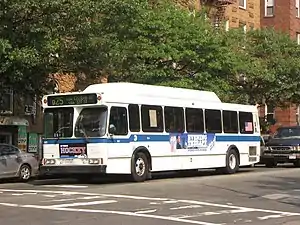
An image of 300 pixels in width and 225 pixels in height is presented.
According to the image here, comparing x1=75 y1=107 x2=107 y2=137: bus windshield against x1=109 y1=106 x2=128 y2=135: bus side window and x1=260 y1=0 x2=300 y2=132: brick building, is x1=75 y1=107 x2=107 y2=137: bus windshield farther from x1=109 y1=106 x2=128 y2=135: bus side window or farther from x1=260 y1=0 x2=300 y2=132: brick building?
x1=260 y1=0 x2=300 y2=132: brick building

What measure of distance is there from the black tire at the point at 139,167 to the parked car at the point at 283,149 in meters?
11.2

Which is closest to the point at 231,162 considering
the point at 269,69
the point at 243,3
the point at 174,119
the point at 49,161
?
the point at 174,119

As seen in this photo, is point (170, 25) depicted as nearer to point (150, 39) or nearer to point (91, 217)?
point (150, 39)

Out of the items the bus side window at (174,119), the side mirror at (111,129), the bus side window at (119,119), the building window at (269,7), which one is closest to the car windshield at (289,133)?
the bus side window at (174,119)

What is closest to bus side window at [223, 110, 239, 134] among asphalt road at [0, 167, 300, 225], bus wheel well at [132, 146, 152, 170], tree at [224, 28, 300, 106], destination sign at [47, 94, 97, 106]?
asphalt road at [0, 167, 300, 225]

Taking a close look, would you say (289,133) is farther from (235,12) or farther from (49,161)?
(235,12)

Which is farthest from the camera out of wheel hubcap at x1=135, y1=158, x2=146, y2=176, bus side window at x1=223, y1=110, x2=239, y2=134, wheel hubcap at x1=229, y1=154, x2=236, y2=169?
wheel hubcap at x1=229, y1=154, x2=236, y2=169

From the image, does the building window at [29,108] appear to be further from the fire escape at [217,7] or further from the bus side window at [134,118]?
the fire escape at [217,7]

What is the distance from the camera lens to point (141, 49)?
1098 inches

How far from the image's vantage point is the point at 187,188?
1894cm

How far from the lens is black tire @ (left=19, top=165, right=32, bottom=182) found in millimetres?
23938

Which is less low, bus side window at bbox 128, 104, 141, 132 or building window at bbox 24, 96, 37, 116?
building window at bbox 24, 96, 37, 116

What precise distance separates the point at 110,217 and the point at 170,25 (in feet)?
57.5

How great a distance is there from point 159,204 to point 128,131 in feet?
20.1
